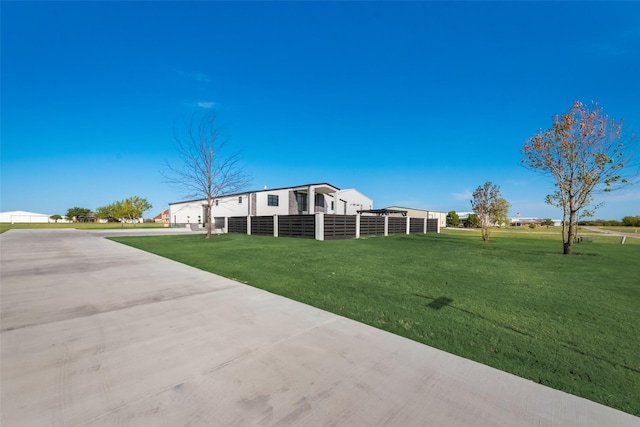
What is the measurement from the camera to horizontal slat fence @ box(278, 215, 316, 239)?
1666 centimetres

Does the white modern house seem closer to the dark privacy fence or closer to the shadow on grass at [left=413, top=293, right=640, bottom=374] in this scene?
the dark privacy fence

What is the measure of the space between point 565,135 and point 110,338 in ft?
52.6

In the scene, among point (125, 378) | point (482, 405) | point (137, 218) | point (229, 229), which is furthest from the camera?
point (137, 218)

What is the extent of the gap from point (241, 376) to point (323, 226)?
14.0 meters

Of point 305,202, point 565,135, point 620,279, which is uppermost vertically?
point 565,135

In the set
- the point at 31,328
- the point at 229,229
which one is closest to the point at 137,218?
the point at 229,229

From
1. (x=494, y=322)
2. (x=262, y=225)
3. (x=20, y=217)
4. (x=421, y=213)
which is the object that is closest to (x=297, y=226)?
(x=262, y=225)

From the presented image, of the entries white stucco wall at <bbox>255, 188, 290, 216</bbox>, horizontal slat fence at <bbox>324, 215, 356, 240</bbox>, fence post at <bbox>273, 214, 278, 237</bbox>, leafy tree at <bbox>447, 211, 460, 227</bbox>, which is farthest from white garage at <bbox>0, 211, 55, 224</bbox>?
leafy tree at <bbox>447, 211, 460, 227</bbox>

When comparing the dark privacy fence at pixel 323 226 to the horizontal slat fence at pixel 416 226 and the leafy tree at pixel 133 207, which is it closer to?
the horizontal slat fence at pixel 416 226

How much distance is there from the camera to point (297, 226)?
17.7 meters

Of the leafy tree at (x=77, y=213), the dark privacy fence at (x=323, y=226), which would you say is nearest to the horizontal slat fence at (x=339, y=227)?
the dark privacy fence at (x=323, y=226)

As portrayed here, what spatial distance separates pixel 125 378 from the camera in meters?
2.10

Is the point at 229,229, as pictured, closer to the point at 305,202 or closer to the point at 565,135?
the point at 305,202

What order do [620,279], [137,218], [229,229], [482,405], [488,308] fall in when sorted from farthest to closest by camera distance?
[137,218]
[229,229]
[620,279]
[488,308]
[482,405]
